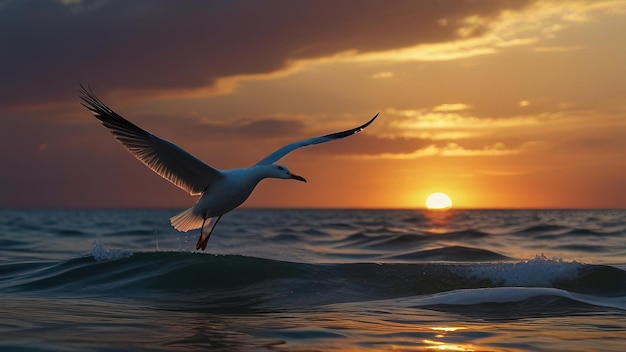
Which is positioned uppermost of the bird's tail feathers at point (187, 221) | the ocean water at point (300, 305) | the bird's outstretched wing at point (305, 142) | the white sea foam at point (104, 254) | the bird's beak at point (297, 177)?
the bird's outstretched wing at point (305, 142)

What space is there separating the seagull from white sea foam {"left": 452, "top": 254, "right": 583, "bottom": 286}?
13.7ft

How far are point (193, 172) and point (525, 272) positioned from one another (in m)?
6.14

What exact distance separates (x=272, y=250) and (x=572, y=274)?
10517 millimetres

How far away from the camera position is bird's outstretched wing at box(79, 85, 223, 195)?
10.9m

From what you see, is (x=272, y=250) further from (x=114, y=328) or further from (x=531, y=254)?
(x=114, y=328)

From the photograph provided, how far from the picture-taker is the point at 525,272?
1370cm

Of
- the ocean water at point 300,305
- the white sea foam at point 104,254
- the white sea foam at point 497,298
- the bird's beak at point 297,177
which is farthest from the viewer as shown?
the white sea foam at point 104,254

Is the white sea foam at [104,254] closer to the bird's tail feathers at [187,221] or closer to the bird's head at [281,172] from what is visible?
the bird's tail feathers at [187,221]

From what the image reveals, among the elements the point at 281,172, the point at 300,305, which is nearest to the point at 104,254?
the point at 281,172

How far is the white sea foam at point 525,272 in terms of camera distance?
1330cm

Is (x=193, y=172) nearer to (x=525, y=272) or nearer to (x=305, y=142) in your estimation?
(x=305, y=142)

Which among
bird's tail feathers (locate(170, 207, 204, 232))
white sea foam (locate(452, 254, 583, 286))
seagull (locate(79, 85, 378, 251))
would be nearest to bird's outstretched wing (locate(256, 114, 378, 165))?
seagull (locate(79, 85, 378, 251))

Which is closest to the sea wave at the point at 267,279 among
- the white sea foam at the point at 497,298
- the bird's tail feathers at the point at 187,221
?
the white sea foam at the point at 497,298

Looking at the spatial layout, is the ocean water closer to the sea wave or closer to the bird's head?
the sea wave
